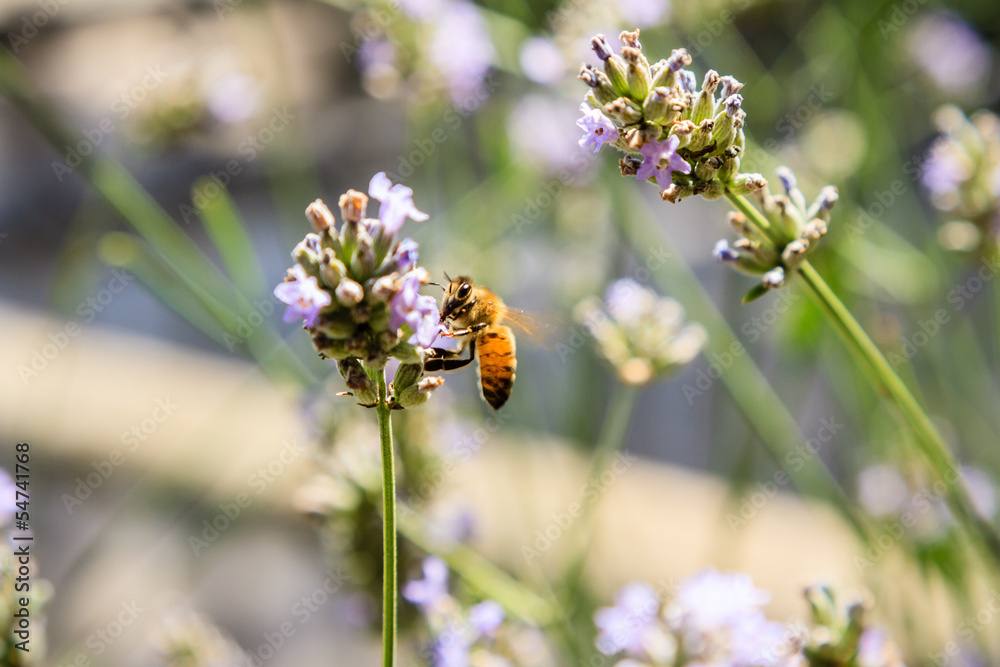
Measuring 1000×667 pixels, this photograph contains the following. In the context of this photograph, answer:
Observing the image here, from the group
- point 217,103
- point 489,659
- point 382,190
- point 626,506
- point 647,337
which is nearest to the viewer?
point 382,190

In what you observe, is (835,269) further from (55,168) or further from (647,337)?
(55,168)

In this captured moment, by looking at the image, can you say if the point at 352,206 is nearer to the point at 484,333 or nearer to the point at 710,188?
the point at 710,188

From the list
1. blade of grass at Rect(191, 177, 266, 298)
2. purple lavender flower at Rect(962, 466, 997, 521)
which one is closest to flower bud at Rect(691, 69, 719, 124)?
blade of grass at Rect(191, 177, 266, 298)

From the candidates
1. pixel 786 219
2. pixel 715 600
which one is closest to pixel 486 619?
pixel 715 600

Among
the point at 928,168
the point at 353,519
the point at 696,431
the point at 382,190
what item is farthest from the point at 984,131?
the point at 696,431

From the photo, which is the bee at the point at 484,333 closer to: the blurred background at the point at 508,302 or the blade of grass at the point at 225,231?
the blurred background at the point at 508,302
